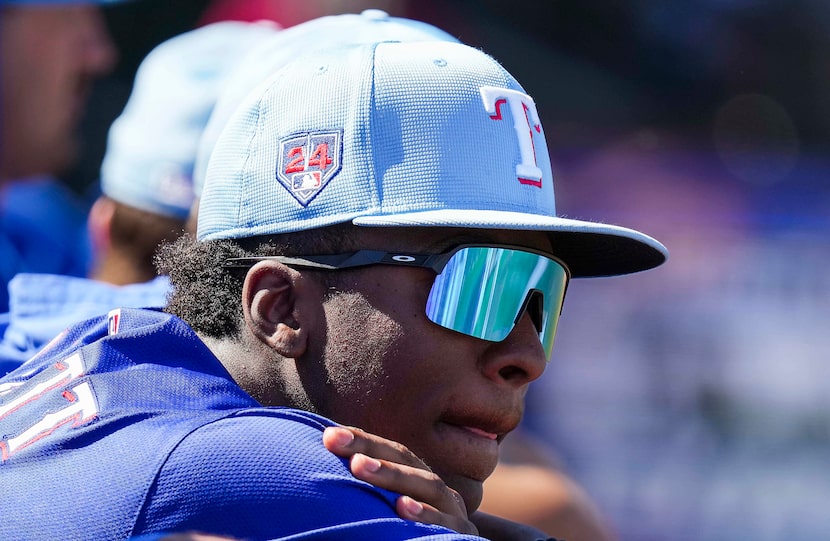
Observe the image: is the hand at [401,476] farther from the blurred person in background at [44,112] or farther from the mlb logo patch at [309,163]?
the blurred person in background at [44,112]

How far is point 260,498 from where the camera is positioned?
1.59 metres

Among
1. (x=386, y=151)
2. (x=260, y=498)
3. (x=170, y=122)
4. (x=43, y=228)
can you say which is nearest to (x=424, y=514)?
(x=260, y=498)

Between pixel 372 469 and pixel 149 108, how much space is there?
9.73 ft

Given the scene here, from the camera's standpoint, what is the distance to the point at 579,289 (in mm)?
5832

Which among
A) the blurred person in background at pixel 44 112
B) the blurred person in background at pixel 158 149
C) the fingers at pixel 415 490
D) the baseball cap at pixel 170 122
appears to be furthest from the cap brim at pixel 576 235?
the blurred person in background at pixel 44 112

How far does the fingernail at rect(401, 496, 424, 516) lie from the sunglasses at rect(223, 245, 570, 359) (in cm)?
40

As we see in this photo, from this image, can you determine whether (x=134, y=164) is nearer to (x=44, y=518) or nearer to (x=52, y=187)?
(x=52, y=187)

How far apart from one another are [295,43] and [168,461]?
205cm

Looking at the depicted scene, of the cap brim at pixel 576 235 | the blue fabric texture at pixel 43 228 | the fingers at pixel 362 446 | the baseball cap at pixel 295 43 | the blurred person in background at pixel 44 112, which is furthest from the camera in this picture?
the blurred person in background at pixel 44 112

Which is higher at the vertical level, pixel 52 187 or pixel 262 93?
pixel 262 93

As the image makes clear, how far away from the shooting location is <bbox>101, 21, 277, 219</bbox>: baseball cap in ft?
13.4

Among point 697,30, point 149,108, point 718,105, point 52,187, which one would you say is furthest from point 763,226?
point 52,187

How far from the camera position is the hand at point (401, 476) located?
1674mm

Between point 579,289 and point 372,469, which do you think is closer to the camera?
point 372,469
